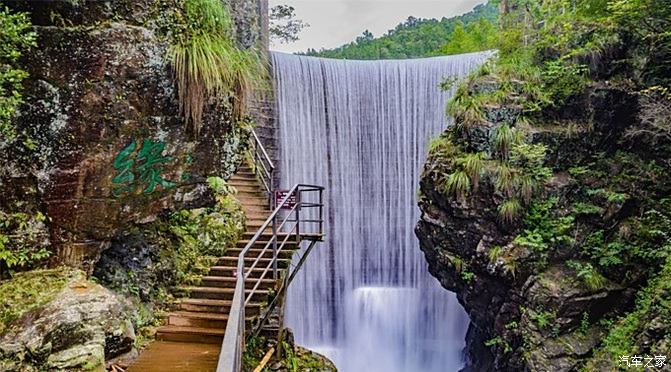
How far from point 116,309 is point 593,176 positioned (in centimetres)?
627

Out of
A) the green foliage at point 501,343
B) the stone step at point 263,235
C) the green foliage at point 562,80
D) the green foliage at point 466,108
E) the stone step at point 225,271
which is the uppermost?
Answer: the green foliage at point 562,80

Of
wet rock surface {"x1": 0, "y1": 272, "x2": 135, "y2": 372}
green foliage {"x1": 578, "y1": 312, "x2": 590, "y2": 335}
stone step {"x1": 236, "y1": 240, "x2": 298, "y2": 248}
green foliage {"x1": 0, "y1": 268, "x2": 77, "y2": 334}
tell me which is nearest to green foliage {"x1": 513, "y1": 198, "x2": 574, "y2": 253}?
green foliage {"x1": 578, "y1": 312, "x2": 590, "y2": 335}

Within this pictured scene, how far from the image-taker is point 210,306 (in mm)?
4555

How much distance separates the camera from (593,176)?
6.54m

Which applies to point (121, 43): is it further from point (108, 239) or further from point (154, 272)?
point (154, 272)

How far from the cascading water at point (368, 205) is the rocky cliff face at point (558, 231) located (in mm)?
2676

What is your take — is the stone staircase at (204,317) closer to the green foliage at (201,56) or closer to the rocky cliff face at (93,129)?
the rocky cliff face at (93,129)

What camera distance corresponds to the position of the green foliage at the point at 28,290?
9.82ft

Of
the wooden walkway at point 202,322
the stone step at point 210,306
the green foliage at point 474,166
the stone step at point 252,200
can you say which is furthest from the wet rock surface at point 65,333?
the green foliage at point 474,166

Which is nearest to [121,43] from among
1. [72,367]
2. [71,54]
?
[71,54]

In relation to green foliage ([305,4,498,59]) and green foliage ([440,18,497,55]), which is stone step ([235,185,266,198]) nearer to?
green foliage ([440,18,497,55])

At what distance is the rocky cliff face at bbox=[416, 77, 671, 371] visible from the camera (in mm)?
5793

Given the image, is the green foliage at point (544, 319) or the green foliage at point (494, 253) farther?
the green foliage at point (494, 253)

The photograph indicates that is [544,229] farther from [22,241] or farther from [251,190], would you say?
[22,241]
